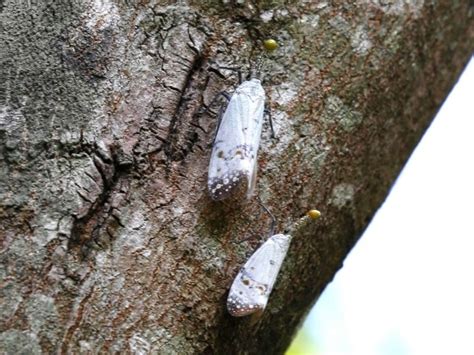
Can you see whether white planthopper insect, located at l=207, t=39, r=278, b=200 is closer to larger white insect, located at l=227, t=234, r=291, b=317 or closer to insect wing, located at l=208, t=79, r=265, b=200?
insect wing, located at l=208, t=79, r=265, b=200

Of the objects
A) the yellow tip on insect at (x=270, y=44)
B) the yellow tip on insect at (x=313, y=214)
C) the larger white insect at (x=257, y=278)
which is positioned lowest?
the larger white insect at (x=257, y=278)

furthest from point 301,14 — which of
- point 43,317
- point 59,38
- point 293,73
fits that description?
point 43,317

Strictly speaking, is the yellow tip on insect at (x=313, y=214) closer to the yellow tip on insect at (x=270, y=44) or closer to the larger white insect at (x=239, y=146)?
the larger white insect at (x=239, y=146)

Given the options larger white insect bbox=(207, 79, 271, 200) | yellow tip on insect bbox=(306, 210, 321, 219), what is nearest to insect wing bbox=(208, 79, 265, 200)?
larger white insect bbox=(207, 79, 271, 200)

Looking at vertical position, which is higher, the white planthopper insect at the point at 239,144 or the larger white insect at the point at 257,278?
the white planthopper insect at the point at 239,144

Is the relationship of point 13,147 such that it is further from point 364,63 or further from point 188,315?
point 364,63

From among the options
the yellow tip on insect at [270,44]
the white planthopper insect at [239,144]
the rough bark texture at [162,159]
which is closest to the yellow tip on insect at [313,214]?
the rough bark texture at [162,159]
